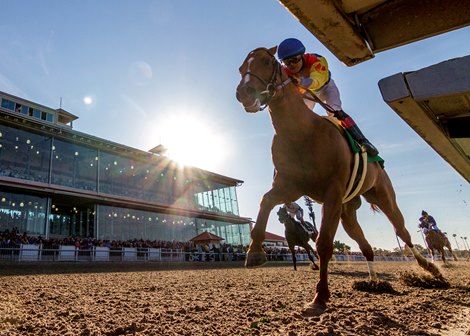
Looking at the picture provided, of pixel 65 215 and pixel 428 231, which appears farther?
pixel 65 215

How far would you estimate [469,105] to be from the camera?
2.64 m

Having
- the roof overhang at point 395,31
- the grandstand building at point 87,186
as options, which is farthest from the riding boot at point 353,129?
the grandstand building at point 87,186

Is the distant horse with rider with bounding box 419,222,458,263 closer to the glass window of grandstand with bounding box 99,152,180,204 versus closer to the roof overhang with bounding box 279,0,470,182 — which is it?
the roof overhang with bounding box 279,0,470,182

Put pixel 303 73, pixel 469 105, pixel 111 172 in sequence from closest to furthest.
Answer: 1. pixel 469 105
2. pixel 303 73
3. pixel 111 172

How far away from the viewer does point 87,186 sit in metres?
27.4

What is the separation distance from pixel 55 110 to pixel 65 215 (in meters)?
10.7

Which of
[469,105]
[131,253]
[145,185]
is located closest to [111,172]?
[145,185]

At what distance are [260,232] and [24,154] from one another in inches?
1047

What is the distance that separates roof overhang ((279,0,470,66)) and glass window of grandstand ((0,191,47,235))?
25172 mm

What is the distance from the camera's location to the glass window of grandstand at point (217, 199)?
37875 millimetres

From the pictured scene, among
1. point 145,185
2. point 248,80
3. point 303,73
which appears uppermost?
point 145,185

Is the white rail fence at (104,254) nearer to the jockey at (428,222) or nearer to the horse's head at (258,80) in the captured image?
the jockey at (428,222)

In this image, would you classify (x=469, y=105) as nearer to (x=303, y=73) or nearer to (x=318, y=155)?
(x=318, y=155)

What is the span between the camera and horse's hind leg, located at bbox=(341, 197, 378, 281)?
222 inches
